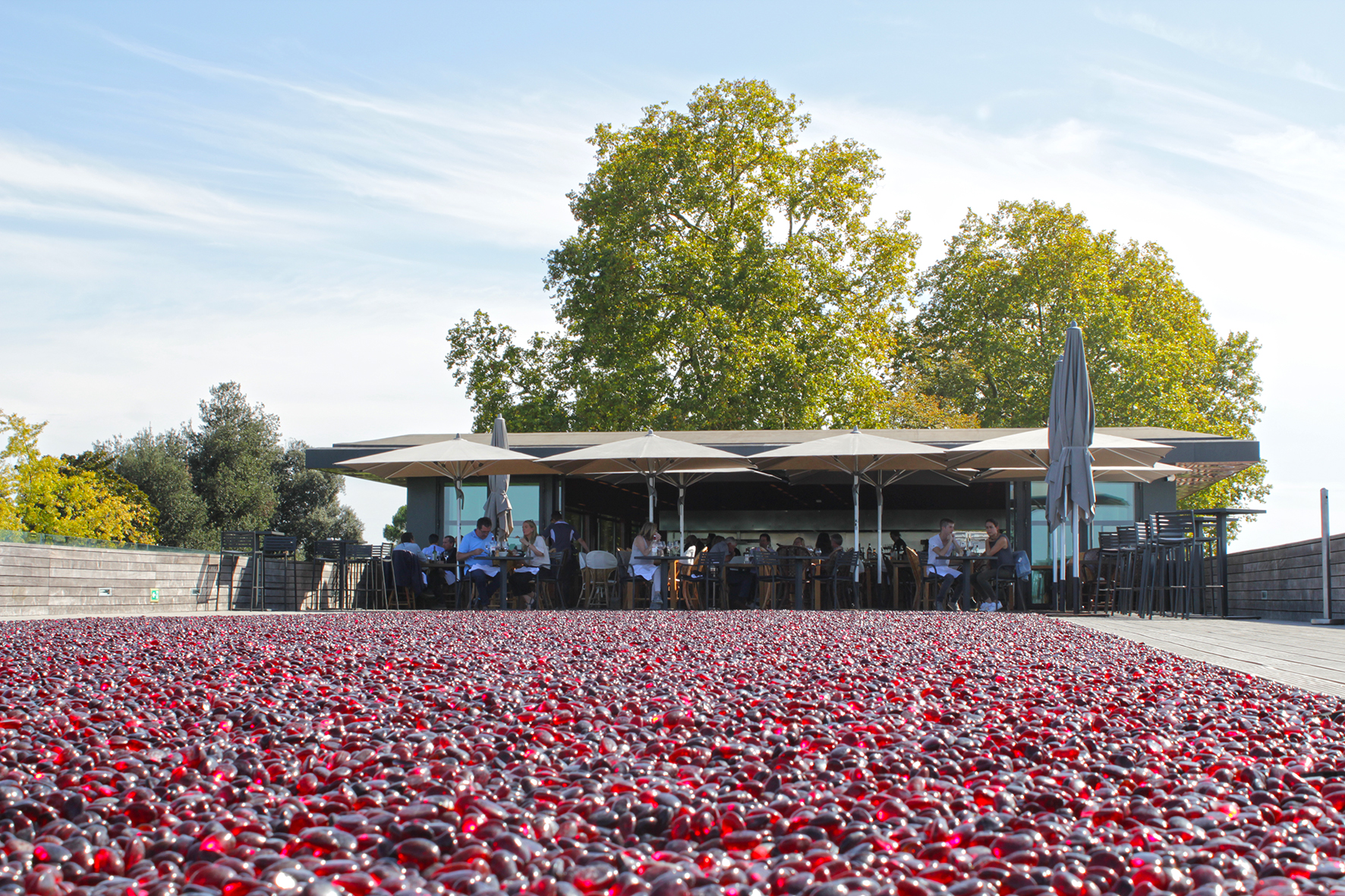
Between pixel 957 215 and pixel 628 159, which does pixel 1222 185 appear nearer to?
pixel 628 159

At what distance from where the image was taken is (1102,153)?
535 inches

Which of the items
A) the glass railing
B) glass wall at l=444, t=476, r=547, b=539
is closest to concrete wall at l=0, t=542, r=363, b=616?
the glass railing

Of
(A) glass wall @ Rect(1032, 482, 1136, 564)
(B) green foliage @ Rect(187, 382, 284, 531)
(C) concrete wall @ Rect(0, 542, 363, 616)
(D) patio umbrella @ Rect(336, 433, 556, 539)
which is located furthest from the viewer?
(B) green foliage @ Rect(187, 382, 284, 531)

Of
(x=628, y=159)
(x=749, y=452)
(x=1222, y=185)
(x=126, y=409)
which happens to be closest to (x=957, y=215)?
(x=628, y=159)

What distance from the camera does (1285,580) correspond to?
37.4ft

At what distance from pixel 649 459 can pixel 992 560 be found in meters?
3.97

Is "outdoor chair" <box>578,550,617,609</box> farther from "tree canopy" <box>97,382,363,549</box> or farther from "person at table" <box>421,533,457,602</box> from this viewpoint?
"tree canopy" <box>97,382,363,549</box>

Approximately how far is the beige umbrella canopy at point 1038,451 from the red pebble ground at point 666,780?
663cm

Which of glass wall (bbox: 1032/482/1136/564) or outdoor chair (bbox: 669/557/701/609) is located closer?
outdoor chair (bbox: 669/557/701/609)

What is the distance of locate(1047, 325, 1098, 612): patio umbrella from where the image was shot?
955 centimetres

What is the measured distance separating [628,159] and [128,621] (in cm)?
1770

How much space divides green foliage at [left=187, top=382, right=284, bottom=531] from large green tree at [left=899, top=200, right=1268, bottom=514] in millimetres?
21461

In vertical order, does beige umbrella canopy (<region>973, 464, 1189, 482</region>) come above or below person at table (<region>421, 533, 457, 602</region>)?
above

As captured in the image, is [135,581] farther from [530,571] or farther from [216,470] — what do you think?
[216,470]
